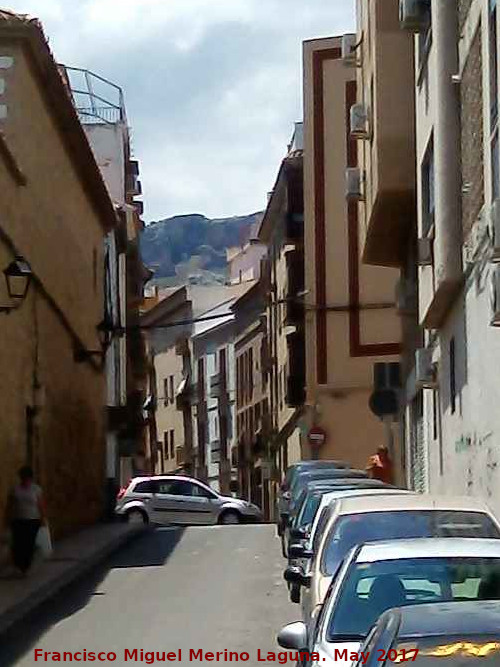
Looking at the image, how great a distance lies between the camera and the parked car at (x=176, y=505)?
43.1 metres

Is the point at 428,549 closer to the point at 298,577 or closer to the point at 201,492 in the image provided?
the point at 298,577

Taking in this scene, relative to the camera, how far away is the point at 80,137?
33.5 meters

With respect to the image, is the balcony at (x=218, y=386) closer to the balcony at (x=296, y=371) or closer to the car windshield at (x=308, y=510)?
the balcony at (x=296, y=371)

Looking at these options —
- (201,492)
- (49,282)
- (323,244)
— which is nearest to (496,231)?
(49,282)

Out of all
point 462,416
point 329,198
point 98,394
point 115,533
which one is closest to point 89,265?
point 98,394

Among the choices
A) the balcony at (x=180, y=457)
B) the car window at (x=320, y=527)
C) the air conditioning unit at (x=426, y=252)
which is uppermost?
the air conditioning unit at (x=426, y=252)

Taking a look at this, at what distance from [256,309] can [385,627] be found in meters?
66.9

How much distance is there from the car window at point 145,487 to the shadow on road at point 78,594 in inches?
309

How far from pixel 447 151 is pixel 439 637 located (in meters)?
16.0

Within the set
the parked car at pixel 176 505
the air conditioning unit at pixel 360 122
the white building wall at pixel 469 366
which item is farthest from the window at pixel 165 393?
the white building wall at pixel 469 366

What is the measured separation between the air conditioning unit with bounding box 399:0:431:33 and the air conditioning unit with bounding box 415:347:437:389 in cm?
532

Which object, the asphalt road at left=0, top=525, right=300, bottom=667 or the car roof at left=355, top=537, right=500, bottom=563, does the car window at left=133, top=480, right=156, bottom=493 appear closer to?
the asphalt road at left=0, top=525, right=300, bottom=667

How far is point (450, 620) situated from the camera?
6.09 m

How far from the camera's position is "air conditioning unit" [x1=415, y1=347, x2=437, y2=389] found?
25.1 metres
